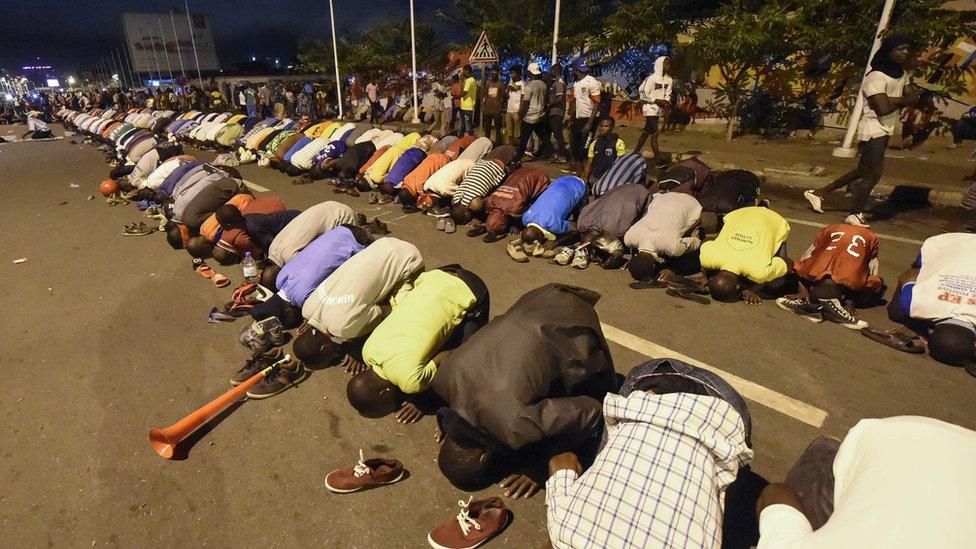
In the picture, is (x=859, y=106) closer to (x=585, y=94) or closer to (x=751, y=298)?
(x=585, y=94)

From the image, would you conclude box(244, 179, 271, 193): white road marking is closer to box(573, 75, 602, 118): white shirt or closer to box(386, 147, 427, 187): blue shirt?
box(386, 147, 427, 187): blue shirt

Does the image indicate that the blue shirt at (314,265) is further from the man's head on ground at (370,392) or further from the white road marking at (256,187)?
the white road marking at (256,187)

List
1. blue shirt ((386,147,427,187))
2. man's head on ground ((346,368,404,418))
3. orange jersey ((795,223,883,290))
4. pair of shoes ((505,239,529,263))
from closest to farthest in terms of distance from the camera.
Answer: man's head on ground ((346,368,404,418)), orange jersey ((795,223,883,290)), pair of shoes ((505,239,529,263)), blue shirt ((386,147,427,187))

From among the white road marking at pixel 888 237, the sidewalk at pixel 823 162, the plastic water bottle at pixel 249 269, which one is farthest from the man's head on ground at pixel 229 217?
the sidewalk at pixel 823 162

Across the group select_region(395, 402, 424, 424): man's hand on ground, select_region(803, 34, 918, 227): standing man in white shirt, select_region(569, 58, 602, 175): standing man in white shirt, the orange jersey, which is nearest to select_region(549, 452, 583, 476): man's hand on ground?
select_region(395, 402, 424, 424): man's hand on ground

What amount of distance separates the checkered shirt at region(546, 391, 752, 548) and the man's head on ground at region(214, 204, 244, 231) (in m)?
4.52

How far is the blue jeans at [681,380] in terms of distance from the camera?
2008 millimetres

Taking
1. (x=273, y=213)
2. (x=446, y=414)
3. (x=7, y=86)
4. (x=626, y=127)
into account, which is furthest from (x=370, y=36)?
(x=7, y=86)

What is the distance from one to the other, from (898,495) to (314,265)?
11.9 feet

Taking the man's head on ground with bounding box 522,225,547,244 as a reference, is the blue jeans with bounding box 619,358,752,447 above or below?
above

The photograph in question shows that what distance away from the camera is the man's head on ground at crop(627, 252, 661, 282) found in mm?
4453

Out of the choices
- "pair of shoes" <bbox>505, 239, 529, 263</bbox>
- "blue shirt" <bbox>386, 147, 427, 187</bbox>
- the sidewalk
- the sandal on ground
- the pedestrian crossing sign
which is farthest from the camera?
the pedestrian crossing sign

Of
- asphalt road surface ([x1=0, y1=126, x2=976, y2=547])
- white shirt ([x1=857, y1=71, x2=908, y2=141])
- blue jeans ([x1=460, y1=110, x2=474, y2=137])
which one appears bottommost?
asphalt road surface ([x1=0, y1=126, x2=976, y2=547])

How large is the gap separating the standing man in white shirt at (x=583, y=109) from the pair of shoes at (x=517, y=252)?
3.30 metres
